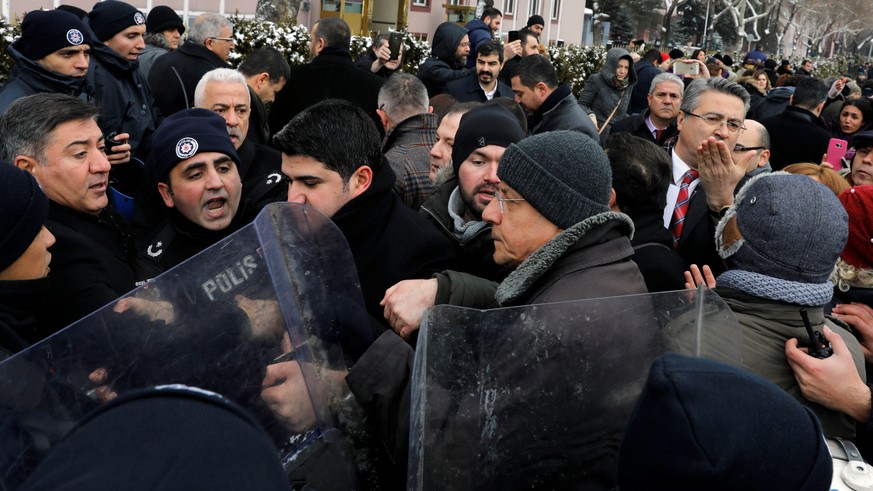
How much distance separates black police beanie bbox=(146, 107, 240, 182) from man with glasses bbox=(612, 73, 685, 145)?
4.45 m

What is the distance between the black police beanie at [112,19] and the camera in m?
5.85

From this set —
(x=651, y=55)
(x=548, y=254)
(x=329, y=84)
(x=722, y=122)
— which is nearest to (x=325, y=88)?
(x=329, y=84)

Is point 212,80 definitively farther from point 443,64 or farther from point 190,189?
point 443,64

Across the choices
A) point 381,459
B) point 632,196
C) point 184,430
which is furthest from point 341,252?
point 632,196

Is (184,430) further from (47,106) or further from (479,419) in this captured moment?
(47,106)

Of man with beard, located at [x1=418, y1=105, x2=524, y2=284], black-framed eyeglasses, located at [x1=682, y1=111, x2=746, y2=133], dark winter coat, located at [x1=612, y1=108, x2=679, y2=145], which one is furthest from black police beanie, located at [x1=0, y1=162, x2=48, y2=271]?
dark winter coat, located at [x1=612, y1=108, x2=679, y2=145]

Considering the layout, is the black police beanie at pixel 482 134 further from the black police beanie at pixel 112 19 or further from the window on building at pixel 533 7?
the window on building at pixel 533 7

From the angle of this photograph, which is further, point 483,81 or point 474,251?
point 483,81

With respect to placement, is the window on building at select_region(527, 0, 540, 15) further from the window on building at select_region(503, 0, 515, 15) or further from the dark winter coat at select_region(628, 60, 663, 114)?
the dark winter coat at select_region(628, 60, 663, 114)

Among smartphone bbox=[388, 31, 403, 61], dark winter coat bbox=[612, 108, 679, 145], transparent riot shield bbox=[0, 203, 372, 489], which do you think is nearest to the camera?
transparent riot shield bbox=[0, 203, 372, 489]

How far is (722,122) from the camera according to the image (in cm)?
464

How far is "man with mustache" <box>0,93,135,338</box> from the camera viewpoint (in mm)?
3040

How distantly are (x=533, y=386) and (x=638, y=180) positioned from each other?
206 centimetres

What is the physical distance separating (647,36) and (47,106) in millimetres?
58971
